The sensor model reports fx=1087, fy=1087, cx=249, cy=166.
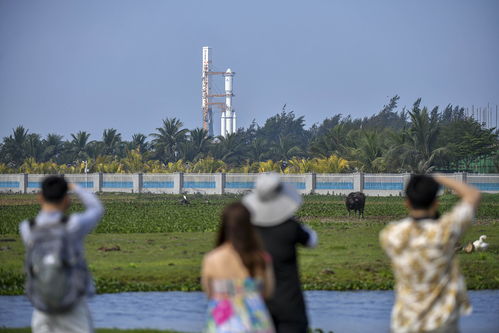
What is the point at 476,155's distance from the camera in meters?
85.1

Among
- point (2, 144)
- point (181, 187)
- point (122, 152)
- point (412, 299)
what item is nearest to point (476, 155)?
point (181, 187)

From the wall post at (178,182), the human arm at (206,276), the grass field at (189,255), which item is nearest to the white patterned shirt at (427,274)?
the human arm at (206,276)

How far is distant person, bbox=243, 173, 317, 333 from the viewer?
8.38m

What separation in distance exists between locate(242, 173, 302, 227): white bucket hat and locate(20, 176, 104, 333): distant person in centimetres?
123

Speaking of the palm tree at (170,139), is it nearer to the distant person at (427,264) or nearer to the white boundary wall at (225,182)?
the white boundary wall at (225,182)

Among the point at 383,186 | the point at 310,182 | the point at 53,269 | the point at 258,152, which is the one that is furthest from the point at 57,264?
the point at 258,152

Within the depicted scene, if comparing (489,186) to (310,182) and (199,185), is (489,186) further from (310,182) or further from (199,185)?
(199,185)

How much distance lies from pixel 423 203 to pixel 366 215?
39487 mm

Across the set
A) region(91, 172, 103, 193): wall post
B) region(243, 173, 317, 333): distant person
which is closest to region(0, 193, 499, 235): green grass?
region(243, 173, 317, 333): distant person

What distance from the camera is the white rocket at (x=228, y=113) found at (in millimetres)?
186250

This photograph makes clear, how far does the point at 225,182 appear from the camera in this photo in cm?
8269

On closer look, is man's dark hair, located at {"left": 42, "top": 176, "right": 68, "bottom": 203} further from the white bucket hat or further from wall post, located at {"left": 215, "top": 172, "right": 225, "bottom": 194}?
wall post, located at {"left": 215, "top": 172, "right": 225, "bottom": 194}

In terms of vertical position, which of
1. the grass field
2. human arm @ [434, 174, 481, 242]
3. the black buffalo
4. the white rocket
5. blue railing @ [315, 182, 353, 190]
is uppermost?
the white rocket

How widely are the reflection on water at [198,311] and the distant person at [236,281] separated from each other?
27.8 ft
